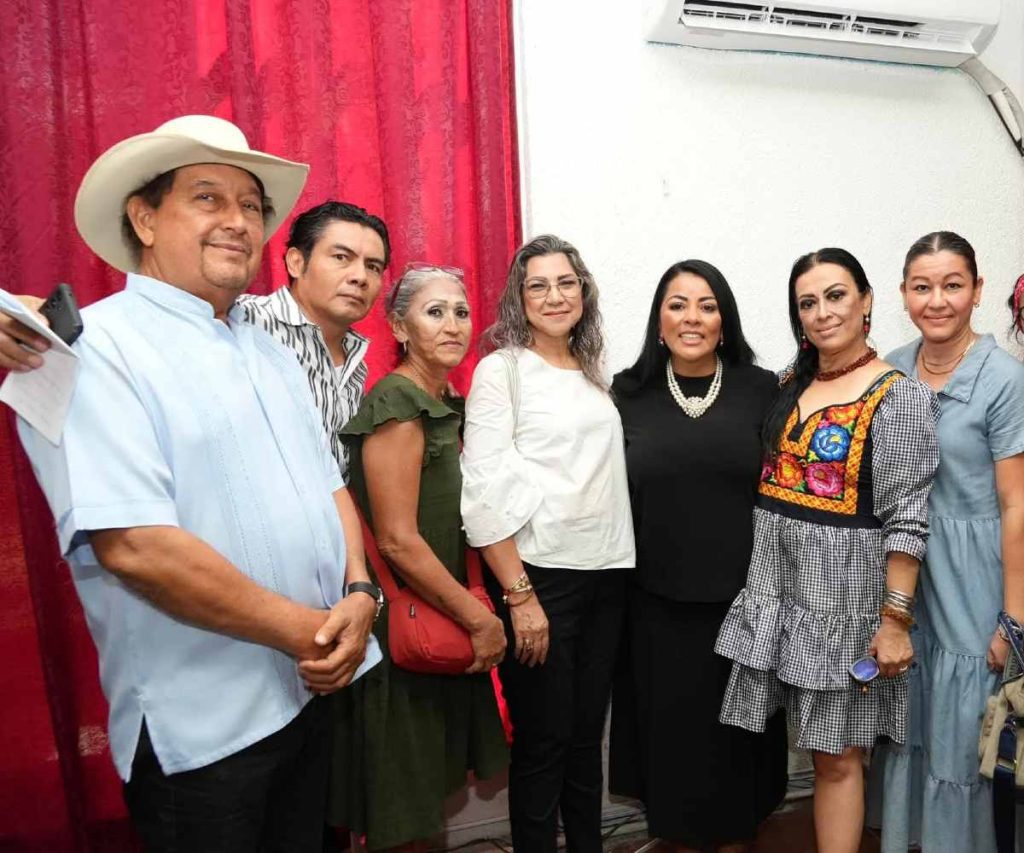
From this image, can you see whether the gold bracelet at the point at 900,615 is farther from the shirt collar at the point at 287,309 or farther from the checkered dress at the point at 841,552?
the shirt collar at the point at 287,309

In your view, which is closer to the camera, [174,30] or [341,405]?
[341,405]

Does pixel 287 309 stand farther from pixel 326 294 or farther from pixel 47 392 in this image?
pixel 47 392

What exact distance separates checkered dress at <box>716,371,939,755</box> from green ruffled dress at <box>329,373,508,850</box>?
0.68 m

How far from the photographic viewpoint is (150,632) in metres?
1.01

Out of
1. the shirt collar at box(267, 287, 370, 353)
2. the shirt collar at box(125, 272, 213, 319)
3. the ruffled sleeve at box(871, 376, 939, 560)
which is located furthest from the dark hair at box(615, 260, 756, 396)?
the shirt collar at box(125, 272, 213, 319)

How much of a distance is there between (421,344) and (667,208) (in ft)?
3.40

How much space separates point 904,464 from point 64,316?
59.5 inches

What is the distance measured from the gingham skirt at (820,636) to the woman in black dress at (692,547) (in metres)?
0.10

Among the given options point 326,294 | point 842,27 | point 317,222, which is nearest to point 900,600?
point 326,294

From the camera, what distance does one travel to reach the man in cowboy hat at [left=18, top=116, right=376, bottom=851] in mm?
935

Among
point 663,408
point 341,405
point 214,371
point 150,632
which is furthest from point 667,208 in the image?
point 150,632

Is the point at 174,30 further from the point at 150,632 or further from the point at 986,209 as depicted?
the point at 986,209

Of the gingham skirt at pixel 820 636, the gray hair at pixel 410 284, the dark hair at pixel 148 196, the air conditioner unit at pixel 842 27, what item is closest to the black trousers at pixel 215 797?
the dark hair at pixel 148 196

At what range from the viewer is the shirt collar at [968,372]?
5.42 ft
